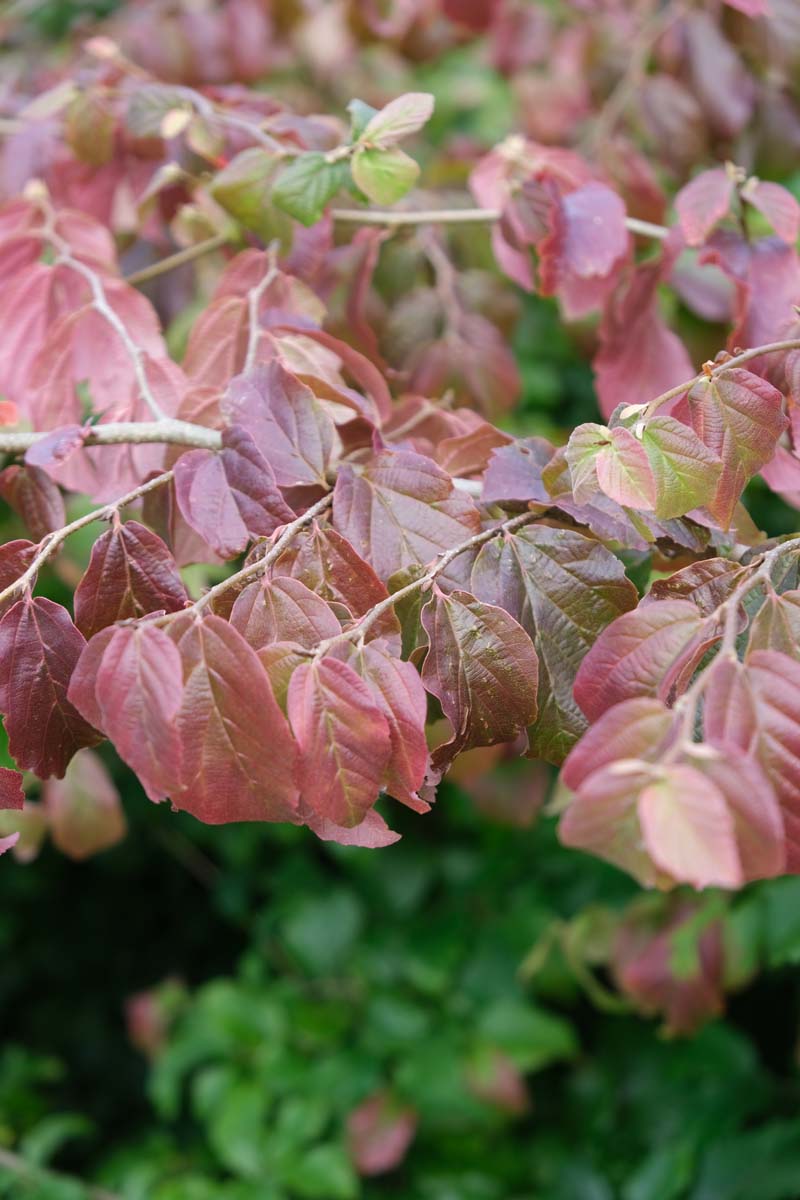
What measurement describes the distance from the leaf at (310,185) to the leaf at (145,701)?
481mm

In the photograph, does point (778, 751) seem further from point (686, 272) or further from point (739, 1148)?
point (739, 1148)

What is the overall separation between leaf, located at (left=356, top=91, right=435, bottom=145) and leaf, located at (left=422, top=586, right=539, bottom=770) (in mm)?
411

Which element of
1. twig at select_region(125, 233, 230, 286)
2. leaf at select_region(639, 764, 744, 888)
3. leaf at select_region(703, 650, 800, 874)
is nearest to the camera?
leaf at select_region(639, 764, 744, 888)

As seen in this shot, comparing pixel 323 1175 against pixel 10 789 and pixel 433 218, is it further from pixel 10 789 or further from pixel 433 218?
pixel 433 218

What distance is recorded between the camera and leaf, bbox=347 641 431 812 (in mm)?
633

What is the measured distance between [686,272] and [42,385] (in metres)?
0.75

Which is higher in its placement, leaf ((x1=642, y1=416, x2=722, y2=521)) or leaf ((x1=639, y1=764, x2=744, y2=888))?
leaf ((x1=642, y1=416, x2=722, y2=521))

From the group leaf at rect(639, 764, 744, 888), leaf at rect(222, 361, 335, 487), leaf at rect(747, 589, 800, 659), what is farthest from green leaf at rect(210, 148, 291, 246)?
leaf at rect(639, 764, 744, 888)

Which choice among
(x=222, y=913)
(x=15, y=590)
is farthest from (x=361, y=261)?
(x=222, y=913)

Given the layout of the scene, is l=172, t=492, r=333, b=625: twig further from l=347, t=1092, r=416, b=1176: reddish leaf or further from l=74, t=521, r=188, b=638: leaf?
l=347, t=1092, r=416, b=1176: reddish leaf

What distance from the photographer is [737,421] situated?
2.26ft

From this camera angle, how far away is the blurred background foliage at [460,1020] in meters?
1.59

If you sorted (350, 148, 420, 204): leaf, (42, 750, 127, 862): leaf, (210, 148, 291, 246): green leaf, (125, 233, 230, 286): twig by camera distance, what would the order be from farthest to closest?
(42, 750, 127, 862): leaf
(125, 233, 230, 286): twig
(210, 148, 291, 246): green leaf
(350, 148, 420, 204): leaf

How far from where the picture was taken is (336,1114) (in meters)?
1.85
